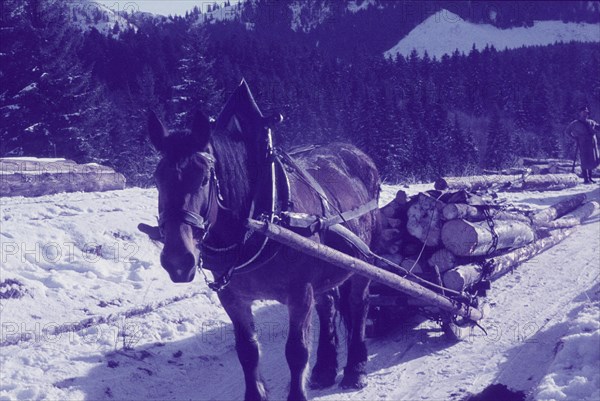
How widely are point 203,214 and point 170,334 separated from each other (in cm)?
268

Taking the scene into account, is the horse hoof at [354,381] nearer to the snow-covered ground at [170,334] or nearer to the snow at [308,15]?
the snow-covered ground at [170,334]

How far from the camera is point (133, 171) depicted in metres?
23.0

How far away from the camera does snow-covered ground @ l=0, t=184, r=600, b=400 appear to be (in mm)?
4352

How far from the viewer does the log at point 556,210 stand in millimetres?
8500

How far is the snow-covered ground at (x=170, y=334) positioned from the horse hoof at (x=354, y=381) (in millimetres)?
72

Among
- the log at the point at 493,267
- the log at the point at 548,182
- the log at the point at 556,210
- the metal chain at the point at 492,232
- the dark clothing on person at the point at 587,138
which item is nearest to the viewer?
the log at the point at 493,267

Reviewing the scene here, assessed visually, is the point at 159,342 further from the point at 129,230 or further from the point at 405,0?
the point at 405,0

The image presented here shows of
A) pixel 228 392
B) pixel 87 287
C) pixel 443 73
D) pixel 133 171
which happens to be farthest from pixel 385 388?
pixel 443 73

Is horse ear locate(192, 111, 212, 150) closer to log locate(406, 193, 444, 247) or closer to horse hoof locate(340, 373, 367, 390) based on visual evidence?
horse hoof locate(340, 373, 367, 390)

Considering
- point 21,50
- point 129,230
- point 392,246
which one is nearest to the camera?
point 392,246

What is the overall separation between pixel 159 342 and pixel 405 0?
129802mm

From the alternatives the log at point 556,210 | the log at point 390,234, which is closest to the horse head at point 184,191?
the log at point 390,234

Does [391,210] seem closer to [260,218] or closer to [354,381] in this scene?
[354,381]

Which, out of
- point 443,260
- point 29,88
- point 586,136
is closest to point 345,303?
point 443,260
